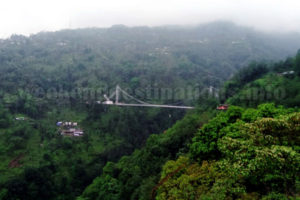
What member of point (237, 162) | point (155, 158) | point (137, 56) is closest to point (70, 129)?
point (155, 158)

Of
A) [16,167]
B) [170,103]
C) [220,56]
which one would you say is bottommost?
[16,167]

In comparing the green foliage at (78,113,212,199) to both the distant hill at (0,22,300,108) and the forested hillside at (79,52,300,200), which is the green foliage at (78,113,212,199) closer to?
the forested hillside at (79,52,300,200)

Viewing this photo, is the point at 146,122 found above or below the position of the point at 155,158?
below

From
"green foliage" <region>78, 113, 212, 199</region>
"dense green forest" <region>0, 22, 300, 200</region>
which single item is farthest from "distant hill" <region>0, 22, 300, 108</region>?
"green foliage" <region>78, 113, 212, 199</region>

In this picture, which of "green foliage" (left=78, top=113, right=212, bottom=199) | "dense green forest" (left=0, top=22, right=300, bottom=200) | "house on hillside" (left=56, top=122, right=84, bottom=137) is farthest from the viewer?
"house on hillside" (left=56, top=122, right=84, bottom=137)

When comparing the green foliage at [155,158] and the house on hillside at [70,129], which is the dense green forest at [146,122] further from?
the house on hillside at [70,129]

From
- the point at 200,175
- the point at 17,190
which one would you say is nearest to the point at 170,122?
the point at 17,190

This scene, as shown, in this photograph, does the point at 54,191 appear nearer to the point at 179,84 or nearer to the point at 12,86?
the point at 12,86

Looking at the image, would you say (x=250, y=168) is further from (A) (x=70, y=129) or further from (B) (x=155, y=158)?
(A) (x=70, y=129)
